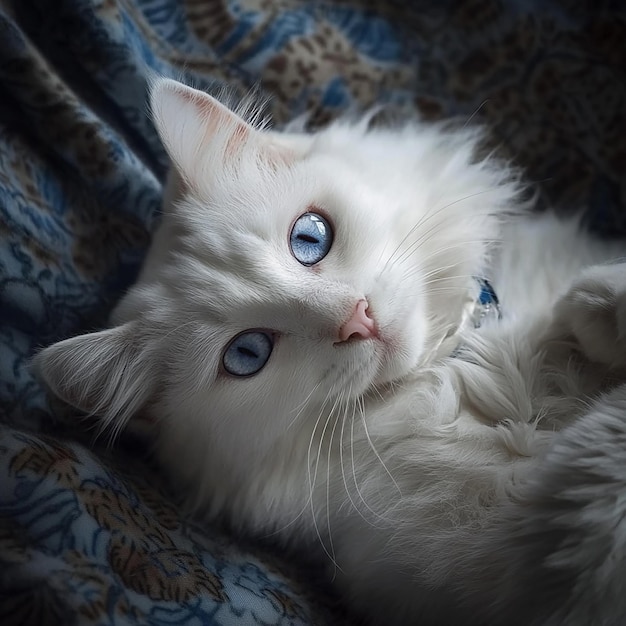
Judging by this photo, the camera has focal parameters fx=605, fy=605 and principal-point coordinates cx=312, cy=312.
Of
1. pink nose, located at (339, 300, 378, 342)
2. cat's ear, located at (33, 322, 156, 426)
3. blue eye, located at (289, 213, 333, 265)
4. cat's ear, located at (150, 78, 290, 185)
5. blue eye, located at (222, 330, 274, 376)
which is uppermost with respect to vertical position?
cat's ear, located at (150, 78, 290, 185)

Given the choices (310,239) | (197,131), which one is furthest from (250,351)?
(197,131)

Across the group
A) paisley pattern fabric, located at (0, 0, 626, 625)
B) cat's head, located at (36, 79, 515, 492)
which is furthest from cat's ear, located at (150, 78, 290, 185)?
paisley pattern fabric, located at (0, 0, 626, 625)

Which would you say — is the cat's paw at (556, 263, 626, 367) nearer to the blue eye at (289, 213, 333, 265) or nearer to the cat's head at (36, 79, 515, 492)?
the cat's head at (36, 79, 515, 492)

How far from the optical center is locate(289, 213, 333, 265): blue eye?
111 centimetres

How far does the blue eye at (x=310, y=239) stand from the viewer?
3.64ft

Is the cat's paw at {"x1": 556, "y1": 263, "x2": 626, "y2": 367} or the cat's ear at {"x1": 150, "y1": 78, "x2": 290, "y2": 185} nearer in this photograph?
the cat's paw at {"x1": 556, "y1": 263, "x2": 626, "y2": 367}

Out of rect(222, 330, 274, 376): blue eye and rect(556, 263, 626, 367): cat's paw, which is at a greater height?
rect(556, 263, 626, 367): cat's paw

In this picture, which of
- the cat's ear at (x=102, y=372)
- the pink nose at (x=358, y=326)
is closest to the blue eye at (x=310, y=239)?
the pink nose at (x=358, y=326)

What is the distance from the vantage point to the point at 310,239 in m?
1.12

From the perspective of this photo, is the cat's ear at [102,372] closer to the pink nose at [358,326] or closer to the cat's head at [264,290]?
the cat's head at [264,290]

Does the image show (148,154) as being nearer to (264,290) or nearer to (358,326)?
(264,290)

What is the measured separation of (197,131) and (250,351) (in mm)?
459

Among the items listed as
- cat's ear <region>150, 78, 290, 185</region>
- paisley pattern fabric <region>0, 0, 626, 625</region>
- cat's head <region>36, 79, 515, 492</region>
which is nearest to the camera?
paisley pattern fabric <region>0, 0, 626, 625</region>

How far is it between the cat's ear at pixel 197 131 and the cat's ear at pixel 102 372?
346 mm
